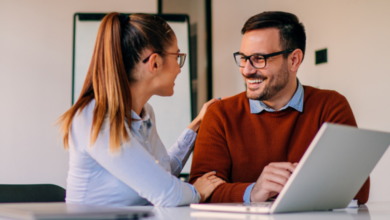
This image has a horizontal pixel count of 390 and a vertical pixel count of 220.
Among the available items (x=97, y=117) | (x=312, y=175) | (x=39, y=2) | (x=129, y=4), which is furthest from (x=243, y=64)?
(x=39, y=2)

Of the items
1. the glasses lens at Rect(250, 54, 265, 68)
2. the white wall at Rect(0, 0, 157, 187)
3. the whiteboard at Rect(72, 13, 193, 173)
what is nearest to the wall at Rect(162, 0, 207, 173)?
the whiteboard at Rect(72, 13, 193, 173)

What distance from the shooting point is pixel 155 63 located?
1225 mm

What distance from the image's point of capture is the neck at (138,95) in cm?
122

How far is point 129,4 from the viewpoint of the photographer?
10.8 ft

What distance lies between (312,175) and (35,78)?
285cm

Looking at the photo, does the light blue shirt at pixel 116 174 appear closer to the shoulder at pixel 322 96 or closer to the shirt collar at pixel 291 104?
the shirt collar at pixel 291 104

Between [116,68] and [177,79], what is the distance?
1.85 metres

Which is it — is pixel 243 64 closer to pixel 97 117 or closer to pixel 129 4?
pixel 97 117

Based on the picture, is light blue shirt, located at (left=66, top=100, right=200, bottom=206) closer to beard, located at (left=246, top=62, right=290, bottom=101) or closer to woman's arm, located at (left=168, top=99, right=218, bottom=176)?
woman's arm, located at (left=168, top=99, right=218, bottom=176)

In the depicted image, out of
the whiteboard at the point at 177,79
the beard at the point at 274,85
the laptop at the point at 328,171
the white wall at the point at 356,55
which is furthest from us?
the whiteboard at the point at 177,79

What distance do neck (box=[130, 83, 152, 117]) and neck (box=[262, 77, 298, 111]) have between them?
0.64 metres

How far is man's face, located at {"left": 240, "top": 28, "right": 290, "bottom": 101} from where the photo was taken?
5.34 feet

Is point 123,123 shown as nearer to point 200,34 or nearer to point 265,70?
point 265,70

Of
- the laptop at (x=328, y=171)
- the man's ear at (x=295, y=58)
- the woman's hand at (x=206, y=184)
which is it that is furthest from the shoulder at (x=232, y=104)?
the laptop at (x=328, y=171)
